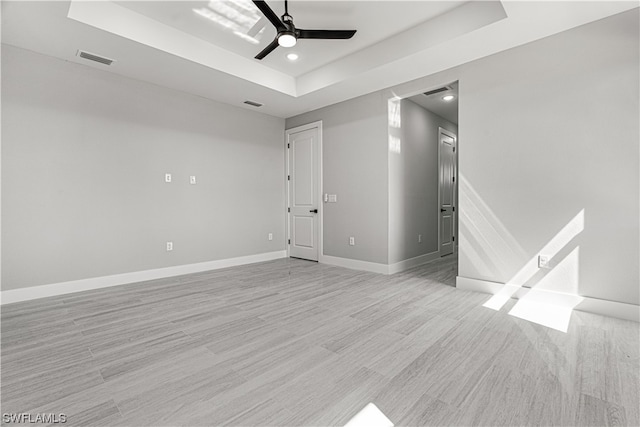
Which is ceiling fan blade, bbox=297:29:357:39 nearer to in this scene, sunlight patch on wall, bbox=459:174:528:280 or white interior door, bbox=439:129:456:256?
sunlight patch on wall, bbox=459:174:528:280

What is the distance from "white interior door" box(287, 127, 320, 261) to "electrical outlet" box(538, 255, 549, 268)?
323 centimetres

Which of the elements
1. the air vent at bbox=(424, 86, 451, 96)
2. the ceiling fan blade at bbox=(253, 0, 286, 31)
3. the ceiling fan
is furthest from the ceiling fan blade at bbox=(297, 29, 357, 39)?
the air vent at bbox=(424, 86, 451, 96)

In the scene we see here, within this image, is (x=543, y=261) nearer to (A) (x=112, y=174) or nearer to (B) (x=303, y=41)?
(B) (x=303, y=41)

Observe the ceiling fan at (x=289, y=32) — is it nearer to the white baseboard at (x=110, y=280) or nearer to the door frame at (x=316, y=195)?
the door frame at (x=316, y=195)

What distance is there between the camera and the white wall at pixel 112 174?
126 inches

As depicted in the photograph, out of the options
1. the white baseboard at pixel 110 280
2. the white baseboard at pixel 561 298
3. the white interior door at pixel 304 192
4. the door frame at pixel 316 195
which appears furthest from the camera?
the white interior door at pixel 304 192

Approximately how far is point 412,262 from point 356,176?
167 cm

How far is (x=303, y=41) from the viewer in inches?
140

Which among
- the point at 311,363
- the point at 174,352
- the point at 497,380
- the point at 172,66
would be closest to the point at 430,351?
the point at 497,380

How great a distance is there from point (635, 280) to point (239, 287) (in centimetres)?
391

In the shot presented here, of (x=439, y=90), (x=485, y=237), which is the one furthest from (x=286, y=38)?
(x=485, y=237)

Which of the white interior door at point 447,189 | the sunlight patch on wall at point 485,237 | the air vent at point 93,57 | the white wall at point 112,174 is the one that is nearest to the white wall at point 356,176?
the sunlight patch on wall at point 485,237

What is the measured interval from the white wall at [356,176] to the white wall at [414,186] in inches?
7.1

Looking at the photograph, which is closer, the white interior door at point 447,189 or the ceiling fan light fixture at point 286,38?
the ceiling fan light fixture at point 286,38
